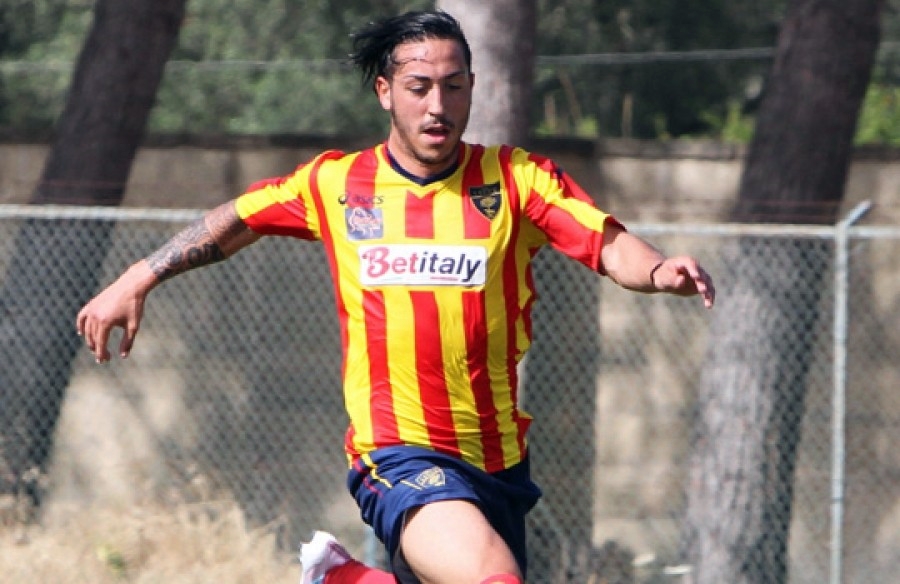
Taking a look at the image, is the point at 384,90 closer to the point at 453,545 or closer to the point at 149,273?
the point at 149,273

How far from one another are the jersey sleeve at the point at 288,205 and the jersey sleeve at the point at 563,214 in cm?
60

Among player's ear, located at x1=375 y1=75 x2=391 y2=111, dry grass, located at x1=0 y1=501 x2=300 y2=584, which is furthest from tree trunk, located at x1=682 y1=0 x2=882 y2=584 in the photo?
player's ear, located at x1=375 y1=75 x2=391 y2=111

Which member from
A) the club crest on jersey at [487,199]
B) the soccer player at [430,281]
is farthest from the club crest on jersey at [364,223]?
the club crest on jersey at [487,199]

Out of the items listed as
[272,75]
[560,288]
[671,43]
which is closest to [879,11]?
[560,288]

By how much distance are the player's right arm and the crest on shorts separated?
0.93m

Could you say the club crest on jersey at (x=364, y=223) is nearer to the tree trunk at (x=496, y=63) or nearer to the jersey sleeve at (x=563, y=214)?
the jersey sleeve at (x=563, y=214)

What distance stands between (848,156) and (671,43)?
23.4ft

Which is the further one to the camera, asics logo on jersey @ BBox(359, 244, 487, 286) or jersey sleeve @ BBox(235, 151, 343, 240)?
jersey sleeve @ BBox(235, 151, 343, 240)

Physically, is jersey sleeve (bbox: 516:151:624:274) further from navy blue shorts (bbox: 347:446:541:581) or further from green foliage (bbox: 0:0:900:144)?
green foliage (bbox: 0:0:900:144)

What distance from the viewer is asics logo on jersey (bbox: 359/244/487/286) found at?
425 centimetres

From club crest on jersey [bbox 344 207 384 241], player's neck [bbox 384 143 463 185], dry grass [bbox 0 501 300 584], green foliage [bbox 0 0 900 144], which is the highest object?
green foliage [bbox 0 0 900 144]

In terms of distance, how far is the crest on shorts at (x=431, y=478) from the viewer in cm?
421

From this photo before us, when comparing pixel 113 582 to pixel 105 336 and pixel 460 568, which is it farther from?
pixel 460 568

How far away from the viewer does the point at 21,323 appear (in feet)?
25.6
